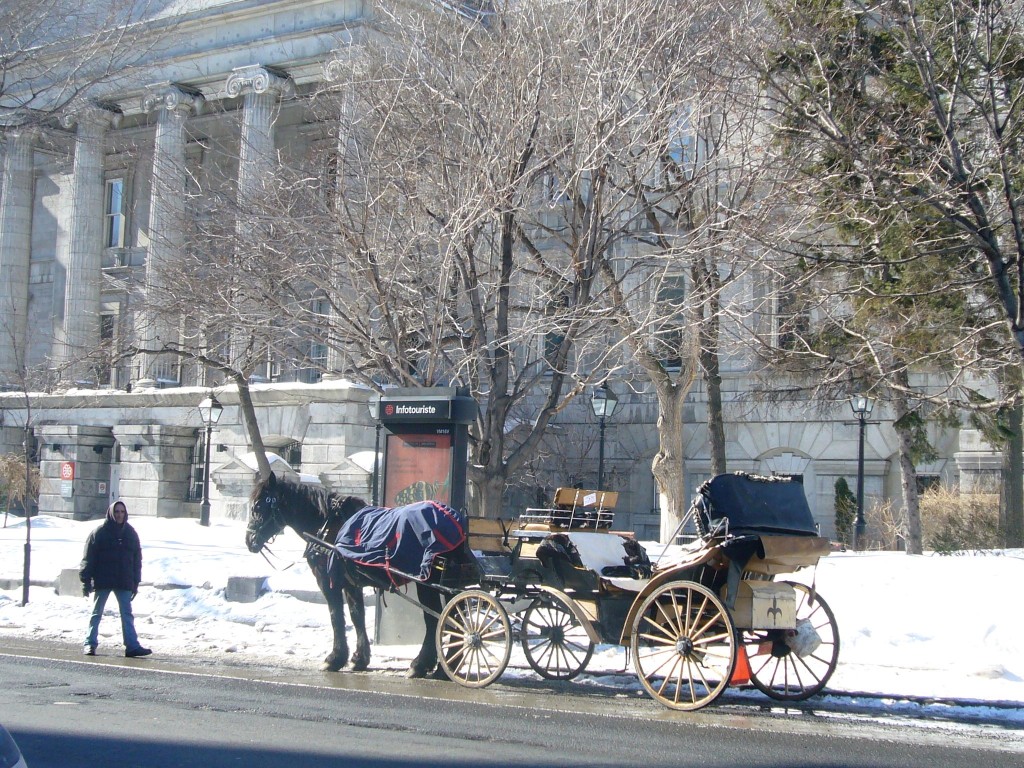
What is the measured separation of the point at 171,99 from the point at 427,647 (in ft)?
102

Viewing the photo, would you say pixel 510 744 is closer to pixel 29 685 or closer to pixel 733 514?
pixel 733 514

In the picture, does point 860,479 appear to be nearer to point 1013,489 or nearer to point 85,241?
point 1013,489

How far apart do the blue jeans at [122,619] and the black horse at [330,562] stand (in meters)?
2.13

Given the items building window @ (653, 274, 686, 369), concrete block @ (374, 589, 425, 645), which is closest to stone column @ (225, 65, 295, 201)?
building window @ (653, 274, 686, 369)

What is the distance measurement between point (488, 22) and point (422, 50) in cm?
236

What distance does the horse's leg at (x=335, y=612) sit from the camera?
11.8 m

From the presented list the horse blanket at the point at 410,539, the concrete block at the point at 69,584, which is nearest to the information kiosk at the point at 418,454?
the horse blanket at the point at 410,539

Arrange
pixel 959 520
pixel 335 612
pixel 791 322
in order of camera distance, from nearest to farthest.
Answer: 1. pixel 335 612
2. pixel 791 322
3. pixel 959 520

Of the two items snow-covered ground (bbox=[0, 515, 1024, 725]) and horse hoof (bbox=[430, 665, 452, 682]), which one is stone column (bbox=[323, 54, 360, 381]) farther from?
horse hoof (bbox=[430, 665, 452, 682])

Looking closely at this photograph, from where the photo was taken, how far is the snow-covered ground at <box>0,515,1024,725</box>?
11.4m

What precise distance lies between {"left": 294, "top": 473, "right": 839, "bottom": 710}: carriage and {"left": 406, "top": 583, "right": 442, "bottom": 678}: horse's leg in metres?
0.14

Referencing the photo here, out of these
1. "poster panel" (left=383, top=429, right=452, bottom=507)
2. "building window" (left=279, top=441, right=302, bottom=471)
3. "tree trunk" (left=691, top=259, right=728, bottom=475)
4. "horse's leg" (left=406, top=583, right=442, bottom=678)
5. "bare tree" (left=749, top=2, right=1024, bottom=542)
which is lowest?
"horse's leg" (left=406, top=583, right=442, bottom=678)

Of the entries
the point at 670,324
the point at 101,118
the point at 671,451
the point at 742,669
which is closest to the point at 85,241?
the point at 101,118

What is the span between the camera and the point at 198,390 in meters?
38.5
